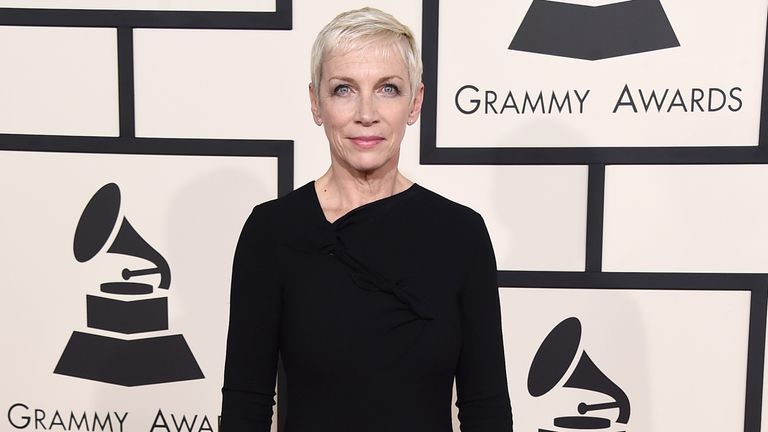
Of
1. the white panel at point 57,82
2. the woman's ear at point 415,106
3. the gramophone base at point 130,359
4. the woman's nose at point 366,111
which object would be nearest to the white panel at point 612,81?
the woman's ear at point 415,106

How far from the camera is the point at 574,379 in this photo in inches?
73.4

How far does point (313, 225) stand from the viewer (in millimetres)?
1080

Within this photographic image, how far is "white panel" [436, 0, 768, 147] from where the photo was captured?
1763 millimetres

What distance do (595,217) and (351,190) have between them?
939 mm

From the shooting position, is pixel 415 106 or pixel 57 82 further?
pixel 57 82

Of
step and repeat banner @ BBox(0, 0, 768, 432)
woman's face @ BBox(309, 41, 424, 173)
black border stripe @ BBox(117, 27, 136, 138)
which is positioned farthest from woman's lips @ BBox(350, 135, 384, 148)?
black border stripe @ BBox(117, 27, 136, 138)

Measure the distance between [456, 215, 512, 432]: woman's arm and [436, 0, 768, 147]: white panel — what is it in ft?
2.44

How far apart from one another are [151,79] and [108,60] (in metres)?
0.13

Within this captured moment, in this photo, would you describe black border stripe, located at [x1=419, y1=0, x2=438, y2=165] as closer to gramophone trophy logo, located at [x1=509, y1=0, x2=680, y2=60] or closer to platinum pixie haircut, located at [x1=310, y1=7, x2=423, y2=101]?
gramophone trophy logo, located at [x1=509, y1=0, x2=680, y2=60]

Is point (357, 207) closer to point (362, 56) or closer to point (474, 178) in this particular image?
point (362, 56)

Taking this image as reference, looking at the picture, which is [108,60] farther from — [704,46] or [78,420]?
[704,46]

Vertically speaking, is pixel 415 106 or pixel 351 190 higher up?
pixel 415 106

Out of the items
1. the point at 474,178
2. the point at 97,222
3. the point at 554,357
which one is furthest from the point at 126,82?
the point at 554,357

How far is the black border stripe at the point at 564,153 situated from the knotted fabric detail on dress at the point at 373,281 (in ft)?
2.57
